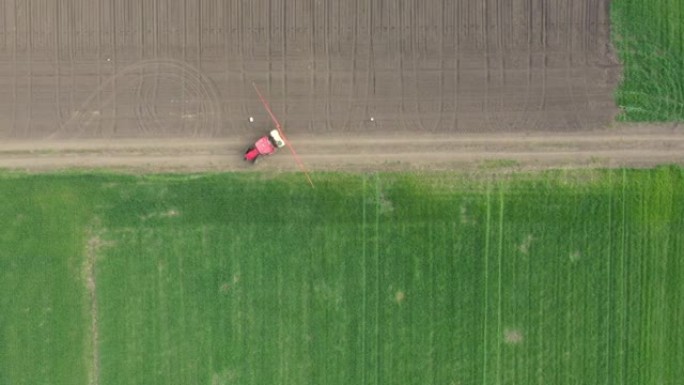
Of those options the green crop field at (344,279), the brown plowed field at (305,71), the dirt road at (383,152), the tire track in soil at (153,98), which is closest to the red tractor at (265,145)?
the dirt road at (383,152)

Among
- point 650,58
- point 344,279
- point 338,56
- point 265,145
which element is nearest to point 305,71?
point 338,56

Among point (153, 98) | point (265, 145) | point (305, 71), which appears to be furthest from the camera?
point (305, 71)

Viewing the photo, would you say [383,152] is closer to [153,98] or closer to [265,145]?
[265,145]

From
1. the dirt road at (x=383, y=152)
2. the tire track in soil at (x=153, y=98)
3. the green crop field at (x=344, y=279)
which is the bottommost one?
the green crop field at (x=344, y=279)

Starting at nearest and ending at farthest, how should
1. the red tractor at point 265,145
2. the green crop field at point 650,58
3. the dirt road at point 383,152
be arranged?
the red tractor at point 265,145 → the dirt road at point 383,152 → the green crop field at point 650,58

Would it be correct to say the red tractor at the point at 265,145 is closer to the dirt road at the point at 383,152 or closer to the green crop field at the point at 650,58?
the dirt road at the point at 383,152

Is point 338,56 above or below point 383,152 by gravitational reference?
above

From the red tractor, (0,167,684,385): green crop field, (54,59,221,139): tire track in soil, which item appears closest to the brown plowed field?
(54,59,221,139): tire track in soil

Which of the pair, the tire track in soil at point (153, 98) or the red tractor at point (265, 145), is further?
the tire track in soil at point (153, 98)
